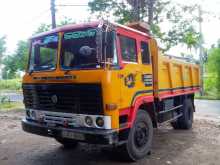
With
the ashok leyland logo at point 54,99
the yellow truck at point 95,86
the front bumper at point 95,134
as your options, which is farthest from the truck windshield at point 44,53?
the front bumper at point 95,134

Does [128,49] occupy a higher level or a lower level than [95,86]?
higher

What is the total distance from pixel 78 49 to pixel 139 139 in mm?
2195

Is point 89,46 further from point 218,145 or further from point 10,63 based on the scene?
point 10,63

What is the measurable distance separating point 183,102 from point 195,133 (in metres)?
1.01

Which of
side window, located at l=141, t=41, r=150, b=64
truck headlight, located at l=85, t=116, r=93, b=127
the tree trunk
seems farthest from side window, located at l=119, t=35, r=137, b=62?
the tree trunk

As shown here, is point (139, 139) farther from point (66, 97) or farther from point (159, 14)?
point (159, 14)

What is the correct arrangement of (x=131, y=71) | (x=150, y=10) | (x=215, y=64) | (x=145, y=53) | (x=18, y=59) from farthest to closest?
(x=18, y=59)
(x=215, y=64)
(x=150, y=10)
(x=145, y=53)
(x=131, y=71)

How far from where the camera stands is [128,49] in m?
5.77

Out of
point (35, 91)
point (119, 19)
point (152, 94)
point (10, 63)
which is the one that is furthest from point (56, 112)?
point (10, 63)

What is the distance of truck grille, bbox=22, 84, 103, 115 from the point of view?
510cm

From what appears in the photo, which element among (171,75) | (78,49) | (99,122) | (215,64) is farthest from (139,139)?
(215,64)

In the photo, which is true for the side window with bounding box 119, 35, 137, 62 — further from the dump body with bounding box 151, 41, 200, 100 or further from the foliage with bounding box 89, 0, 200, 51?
the foliage with bounding box 89, 0, 200, 51

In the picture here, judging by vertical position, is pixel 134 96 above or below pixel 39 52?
below

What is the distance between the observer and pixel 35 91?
5.91m
